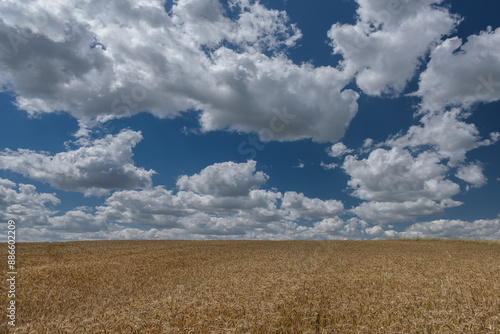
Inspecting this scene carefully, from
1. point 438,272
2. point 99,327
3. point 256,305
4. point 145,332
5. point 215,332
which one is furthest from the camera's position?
point 438,272

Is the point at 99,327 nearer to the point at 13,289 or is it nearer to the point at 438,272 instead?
the point at 13,289

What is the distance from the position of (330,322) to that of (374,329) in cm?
109

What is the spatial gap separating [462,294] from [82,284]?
12288 millimetres

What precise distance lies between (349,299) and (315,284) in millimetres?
1739

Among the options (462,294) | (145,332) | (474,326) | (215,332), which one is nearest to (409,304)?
(474,326)

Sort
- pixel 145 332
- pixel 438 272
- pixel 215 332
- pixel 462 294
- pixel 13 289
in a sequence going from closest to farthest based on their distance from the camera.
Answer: pixel 215 332 < pixel 145 332 < pixel 462 294 < pixel 13 289 < pixel 438 272

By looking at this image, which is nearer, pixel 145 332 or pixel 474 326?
pixel 474 326

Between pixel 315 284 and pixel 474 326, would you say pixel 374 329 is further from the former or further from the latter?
pixel 315 284

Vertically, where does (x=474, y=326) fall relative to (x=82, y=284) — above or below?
above

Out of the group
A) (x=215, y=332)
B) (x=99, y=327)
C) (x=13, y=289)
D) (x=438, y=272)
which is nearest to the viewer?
(x=215, y=332)

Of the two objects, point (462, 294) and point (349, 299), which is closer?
point (349, 299)

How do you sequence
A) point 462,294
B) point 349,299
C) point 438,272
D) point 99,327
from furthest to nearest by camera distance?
point 438,272, point 462,294, point 349,299, point 99,327

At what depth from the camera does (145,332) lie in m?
4.69

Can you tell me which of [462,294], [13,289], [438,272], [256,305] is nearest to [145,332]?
[256,305]
